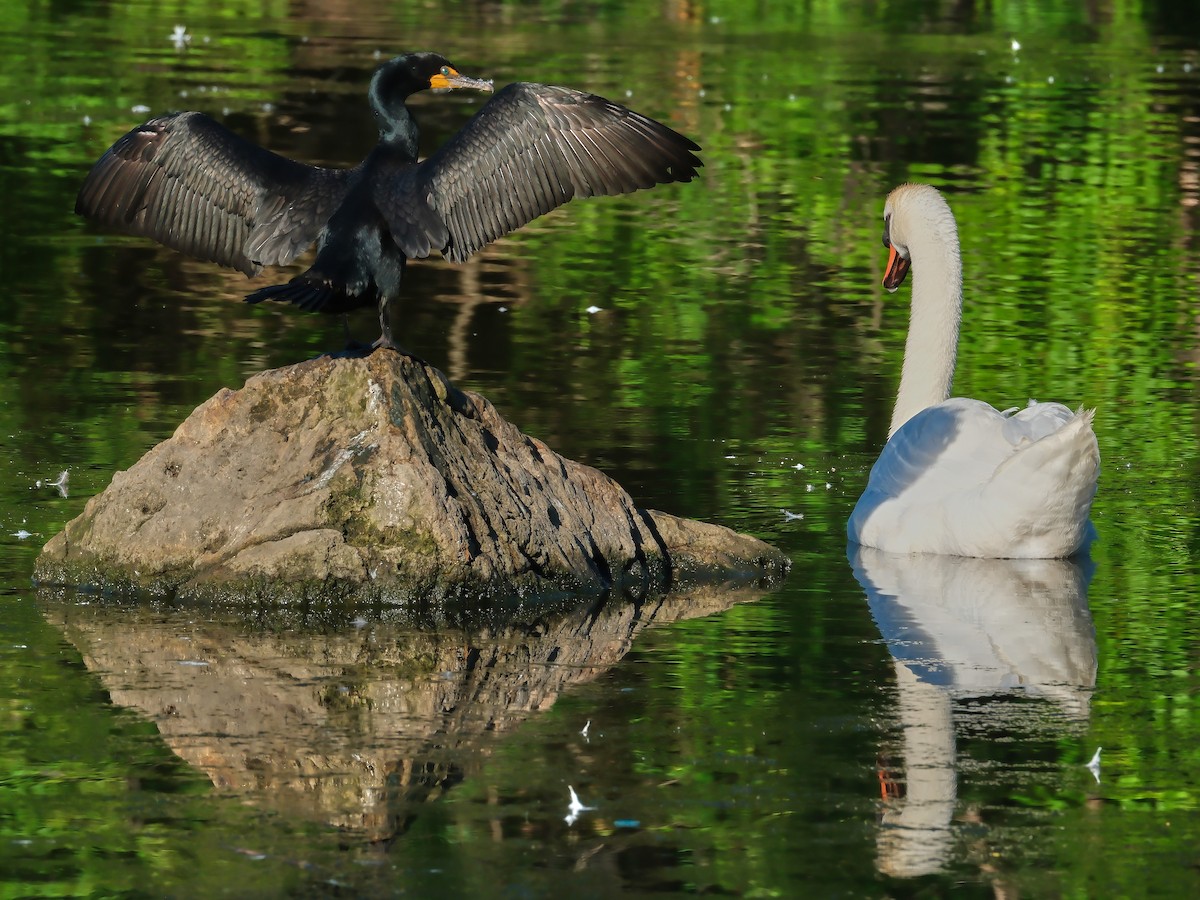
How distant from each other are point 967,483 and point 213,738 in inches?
164

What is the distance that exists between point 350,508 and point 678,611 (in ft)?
4.30

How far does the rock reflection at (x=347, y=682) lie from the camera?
6.36 metres

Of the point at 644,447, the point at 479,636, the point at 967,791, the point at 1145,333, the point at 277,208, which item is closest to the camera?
the point at 967,791

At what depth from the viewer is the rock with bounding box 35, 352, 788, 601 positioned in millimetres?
8383

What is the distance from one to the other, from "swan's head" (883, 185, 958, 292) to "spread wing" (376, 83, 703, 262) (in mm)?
2558

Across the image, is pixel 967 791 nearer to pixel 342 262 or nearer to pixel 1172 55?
pixel 342 262

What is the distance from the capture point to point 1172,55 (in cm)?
3155

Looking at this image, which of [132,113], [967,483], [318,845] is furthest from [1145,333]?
[132,113]

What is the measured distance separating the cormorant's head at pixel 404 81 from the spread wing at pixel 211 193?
0.95ft

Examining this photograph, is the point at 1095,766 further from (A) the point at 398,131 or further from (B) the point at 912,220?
(B) the point at 912,220

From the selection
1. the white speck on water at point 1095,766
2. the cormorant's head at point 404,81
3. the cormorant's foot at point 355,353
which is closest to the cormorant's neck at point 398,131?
the cormorant's head at point 404,81

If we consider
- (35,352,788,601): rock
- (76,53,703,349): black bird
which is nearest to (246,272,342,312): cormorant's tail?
(76,53,703,349): black bird

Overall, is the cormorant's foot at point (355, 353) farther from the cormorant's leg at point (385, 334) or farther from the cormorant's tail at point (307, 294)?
the cormorant's tail at point (307, 294)

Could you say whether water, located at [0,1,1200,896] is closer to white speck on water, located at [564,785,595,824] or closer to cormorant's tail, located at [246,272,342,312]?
white speck on water, located at [564,785,595,824]
